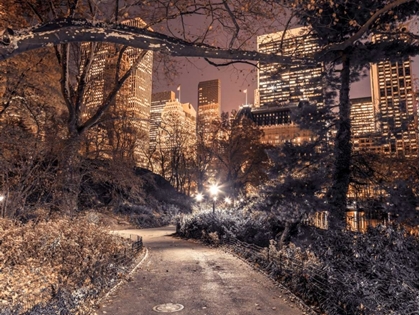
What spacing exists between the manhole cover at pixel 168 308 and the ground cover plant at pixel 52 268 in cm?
181

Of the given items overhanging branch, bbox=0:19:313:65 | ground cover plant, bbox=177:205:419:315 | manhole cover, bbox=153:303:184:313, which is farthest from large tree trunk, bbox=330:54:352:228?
overhanging branch, bbox=0:19:313:65

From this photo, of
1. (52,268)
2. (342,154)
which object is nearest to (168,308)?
(52,268)

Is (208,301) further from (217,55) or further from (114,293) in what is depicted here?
(217,55)

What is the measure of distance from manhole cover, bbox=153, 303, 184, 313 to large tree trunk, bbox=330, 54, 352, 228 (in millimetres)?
7429

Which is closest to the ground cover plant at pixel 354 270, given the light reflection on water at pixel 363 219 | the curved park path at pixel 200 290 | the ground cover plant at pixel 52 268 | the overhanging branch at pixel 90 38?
the curved park path at pixel 200 290

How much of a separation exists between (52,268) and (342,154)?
12.7m

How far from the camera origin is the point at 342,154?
14.6m

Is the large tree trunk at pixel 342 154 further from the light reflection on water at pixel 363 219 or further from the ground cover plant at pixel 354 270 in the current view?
the ground cover plant at pixel 354 270

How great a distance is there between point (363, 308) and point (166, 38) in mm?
6788

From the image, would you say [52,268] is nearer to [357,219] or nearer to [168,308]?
[168,308]

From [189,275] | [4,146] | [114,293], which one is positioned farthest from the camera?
[189,275]

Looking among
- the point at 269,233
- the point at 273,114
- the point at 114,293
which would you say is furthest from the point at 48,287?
the point at 273,114

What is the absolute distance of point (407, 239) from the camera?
26.3 ft

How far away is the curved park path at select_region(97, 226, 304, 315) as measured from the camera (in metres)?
8.38
